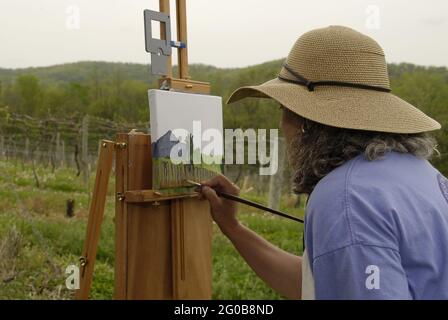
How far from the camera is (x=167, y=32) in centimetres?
183

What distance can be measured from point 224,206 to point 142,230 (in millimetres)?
271

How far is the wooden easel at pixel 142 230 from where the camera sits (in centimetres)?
170

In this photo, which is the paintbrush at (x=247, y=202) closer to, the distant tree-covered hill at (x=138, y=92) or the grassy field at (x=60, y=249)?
the grassy field at (x=60, y=249)

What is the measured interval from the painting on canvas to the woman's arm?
103mm

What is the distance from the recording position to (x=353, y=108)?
112 centimetres

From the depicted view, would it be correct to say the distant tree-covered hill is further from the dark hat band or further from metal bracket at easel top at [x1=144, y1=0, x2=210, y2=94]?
the dark hat band

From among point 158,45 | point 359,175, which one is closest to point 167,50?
point 158,45

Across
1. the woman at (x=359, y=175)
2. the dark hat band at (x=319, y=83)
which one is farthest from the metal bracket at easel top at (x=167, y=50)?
the dark hat band at (x=319, y=83)

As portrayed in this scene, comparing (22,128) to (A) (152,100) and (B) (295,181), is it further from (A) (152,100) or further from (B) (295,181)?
(B) (295,181)

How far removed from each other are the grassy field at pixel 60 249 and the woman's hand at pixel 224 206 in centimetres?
266

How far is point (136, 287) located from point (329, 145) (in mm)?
876

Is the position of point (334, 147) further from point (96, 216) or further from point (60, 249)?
point (60, 249)

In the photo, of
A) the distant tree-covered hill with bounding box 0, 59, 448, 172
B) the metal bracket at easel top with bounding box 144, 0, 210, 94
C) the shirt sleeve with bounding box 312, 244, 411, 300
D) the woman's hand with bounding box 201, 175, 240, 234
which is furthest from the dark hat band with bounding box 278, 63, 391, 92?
the distant tree-covered hill with bounding box 0, 59, 448, 172
